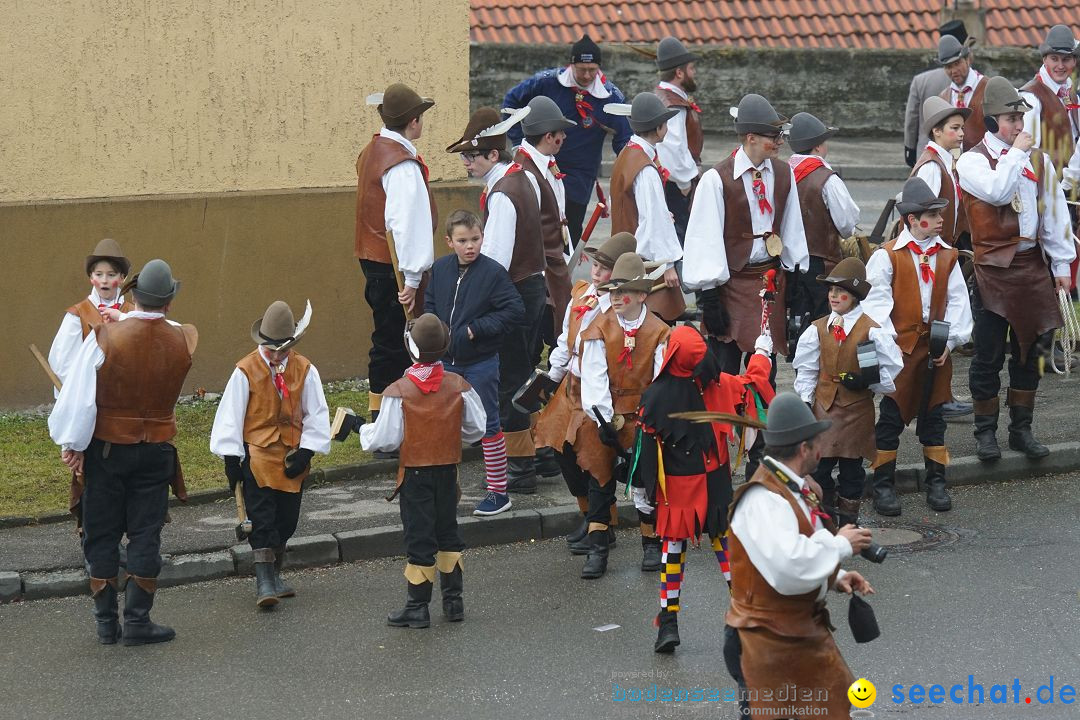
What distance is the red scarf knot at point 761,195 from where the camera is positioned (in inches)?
390

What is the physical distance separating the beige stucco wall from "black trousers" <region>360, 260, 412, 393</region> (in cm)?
218

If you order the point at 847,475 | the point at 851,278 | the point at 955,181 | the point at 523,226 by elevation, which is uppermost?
the point at 955,181

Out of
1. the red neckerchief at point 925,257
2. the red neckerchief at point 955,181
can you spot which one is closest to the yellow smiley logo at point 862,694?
the red neckerchief at point 925,257

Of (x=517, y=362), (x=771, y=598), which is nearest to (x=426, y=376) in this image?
(x=517, y=362)

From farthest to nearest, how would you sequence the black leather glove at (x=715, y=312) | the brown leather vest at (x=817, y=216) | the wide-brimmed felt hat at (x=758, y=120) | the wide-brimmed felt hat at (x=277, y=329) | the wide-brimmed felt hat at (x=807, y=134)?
the wide-brimmed felt hat at (x=807, y=134) → the brown leather vest at (x=817, y=216) → the black leather glove at (x=715, y=312) → the wide-brimmed felt hat at (x=758, y=120) → the wide-brimmed felt hat at (x=277, y=329)

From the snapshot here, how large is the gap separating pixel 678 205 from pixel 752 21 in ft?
40.3

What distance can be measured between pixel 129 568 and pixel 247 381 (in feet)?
3.57

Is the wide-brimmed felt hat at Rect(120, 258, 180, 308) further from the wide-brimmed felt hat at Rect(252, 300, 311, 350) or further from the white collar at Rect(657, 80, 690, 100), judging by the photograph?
the white collar at Rect(657, 80, 690, 100)

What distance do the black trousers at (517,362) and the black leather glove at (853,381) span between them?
6.48 ft

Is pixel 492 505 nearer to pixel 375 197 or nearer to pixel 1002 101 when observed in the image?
pixel 375 197

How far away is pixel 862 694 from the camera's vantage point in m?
6.60

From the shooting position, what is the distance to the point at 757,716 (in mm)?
5676

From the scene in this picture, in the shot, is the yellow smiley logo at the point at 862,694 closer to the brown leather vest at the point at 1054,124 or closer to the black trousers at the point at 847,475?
the black trousers at the point at 847,475

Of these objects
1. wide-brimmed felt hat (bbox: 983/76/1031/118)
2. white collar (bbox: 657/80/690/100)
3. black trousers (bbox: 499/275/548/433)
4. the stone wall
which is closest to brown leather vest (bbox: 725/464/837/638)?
black trousers (bbox: 499/275/548/433)
